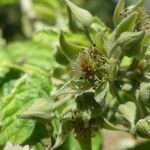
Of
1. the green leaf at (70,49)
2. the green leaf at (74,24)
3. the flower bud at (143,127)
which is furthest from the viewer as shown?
the green leaf at (74,24)

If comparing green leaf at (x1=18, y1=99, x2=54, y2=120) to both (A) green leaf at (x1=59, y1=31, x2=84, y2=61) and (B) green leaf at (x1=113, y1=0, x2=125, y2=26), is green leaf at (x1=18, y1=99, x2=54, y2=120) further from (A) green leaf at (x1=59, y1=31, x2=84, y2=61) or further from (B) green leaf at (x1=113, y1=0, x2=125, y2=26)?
(B) green leaf at (x1=113, y1=0, x2=125, y2=26)

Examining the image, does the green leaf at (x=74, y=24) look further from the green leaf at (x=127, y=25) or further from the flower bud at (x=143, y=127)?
the flower bud at (x=143, y=127)

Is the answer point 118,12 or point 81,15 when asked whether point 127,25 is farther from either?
point 81,15

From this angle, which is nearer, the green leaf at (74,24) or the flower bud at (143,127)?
the flower bud at (143,127)

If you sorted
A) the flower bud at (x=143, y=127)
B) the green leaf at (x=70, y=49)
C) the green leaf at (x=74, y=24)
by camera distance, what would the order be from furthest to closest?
the green leaf at (x=74, y=24)
the green leaf at (x=70, y=49)
the flower bud at (x=143, y=127)

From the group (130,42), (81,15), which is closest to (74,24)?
(81,15)

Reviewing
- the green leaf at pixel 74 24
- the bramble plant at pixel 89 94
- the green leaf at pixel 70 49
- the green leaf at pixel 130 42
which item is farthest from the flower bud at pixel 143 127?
the green leaf at pixel 74 24

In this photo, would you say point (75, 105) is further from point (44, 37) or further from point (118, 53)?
point (44, 37)
